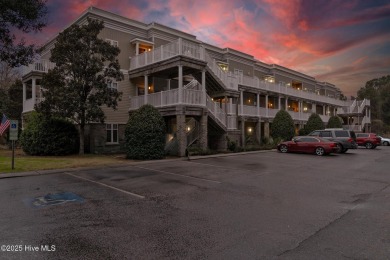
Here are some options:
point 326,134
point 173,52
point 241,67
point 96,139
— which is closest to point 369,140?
point 326,134

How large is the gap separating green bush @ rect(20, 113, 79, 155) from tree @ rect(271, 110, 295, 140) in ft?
72.9

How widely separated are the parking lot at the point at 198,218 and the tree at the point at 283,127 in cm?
2053

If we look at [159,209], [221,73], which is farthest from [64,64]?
[159,209]

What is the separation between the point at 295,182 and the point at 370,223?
4814mm

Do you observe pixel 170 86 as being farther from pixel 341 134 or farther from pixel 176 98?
pixel 341 134

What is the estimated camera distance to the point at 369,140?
31.3 meters

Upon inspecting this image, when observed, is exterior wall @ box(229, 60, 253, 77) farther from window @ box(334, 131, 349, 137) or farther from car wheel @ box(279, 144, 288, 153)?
window @ box(334, 131, 349, 137)

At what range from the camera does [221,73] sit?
80.7 feet

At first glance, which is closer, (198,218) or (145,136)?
(198,218)

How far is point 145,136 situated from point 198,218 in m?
12.3

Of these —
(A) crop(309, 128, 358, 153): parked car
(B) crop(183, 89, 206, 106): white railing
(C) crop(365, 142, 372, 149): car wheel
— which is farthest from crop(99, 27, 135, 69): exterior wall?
(C) crop(365, 142, 372, 149): car wheel

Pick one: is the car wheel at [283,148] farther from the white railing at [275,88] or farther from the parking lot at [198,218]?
the parking lot at [198,218]

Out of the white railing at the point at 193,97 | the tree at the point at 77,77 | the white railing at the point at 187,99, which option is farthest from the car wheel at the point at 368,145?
the tree at the point at 77,77

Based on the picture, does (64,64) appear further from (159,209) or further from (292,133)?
(292,133)
